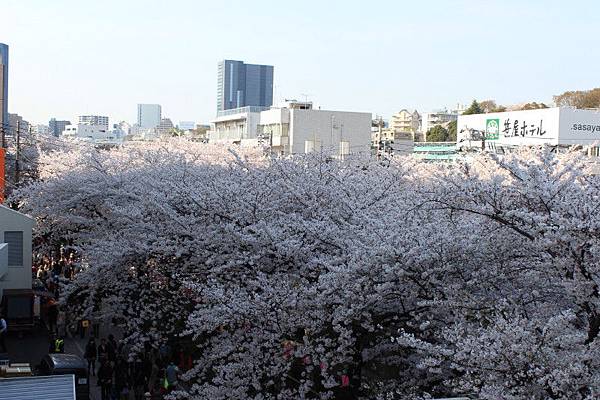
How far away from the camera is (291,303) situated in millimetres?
10062

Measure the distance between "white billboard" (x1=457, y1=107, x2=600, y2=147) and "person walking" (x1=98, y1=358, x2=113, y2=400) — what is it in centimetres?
3678

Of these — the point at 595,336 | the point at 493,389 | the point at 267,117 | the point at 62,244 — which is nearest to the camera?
the point at 493,389

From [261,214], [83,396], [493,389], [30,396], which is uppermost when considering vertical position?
[261,214]

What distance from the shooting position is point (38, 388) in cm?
783

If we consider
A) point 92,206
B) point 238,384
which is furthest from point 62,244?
point 238,384

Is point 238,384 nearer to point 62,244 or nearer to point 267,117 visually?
point 62,244

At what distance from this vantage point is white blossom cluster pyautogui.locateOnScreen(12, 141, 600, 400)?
23.9 ft

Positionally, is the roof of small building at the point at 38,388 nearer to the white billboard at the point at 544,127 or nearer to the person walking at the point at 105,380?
the person walking at the point at 105,380

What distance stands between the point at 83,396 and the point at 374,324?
5716 mm

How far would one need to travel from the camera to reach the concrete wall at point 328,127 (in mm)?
57812

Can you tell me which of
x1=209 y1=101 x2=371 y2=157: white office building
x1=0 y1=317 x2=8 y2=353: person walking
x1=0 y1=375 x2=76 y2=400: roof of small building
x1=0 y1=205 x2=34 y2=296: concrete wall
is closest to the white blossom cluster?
x1=0 y1=317 x2=8 y2=353: person walking

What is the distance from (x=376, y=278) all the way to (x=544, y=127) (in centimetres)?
4553

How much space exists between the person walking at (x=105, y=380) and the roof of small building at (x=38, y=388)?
646 centimetres

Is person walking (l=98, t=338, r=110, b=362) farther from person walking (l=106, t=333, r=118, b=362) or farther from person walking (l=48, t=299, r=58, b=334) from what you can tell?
person walking (l=48, t=299, r=58, b=334)
